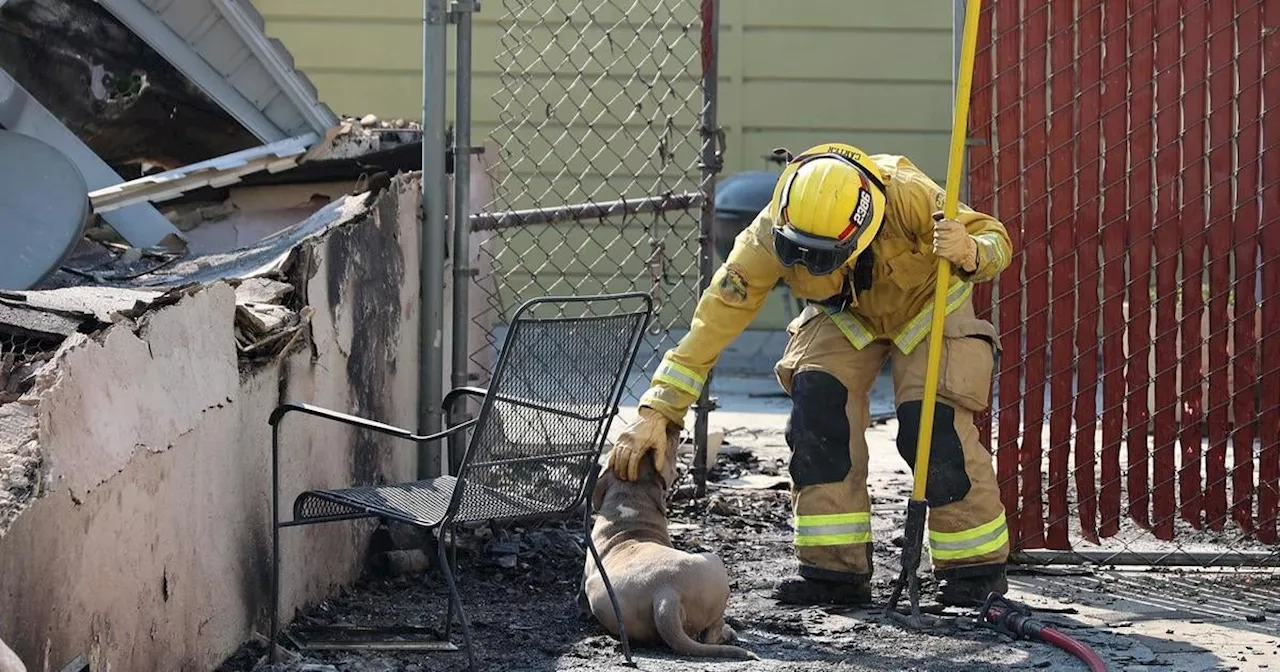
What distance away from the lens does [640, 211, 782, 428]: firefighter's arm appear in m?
5.12

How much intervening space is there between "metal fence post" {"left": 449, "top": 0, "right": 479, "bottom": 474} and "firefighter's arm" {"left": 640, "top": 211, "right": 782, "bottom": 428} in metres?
0.85

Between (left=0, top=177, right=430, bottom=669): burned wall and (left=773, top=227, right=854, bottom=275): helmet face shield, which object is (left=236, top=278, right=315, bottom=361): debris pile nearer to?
(left=0, top=177, right=430, bottom=669): burned wall

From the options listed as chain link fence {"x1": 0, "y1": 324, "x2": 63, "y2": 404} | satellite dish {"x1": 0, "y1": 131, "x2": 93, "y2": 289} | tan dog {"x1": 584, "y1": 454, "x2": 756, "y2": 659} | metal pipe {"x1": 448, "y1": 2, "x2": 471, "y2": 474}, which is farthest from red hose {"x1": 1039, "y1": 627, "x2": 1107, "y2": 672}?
satellite dish {"x1": 0, "y1": 131, "x2": 93, "y2": 289}

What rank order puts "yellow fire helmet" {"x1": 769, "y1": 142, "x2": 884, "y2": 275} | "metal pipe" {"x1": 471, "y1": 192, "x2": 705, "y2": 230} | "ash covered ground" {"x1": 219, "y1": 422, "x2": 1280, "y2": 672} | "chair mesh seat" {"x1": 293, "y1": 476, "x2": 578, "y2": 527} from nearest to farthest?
"chair mesh seat" {"x1": 293, "y1": 476, "x2": 578, "y2": 527}, "ash covered ground" {"x1": 219, "y1": 422, "x2": 1280, "y2": 672}, "yellow fire helmet" {"x1": 769, "y1": 142, "x2": 884, "y2": 275}, "metal pipe" {"x1": 471, "y1": 192, "x2": 705, "y2": 230}

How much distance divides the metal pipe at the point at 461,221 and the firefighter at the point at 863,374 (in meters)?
0.95

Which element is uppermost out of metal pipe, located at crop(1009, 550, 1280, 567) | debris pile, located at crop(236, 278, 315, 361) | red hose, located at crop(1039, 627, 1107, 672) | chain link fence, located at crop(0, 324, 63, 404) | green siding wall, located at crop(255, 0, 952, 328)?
green siding wall, located at crop(255, 0, 952, 328)

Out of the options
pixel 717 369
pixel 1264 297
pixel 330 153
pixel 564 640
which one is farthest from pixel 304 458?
pixel 717 369

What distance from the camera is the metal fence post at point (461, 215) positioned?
5.54 metres

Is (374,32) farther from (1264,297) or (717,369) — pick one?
(1264,297)

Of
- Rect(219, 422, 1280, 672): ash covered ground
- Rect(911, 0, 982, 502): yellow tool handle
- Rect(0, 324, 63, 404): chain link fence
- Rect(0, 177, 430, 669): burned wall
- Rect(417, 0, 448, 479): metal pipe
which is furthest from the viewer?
Rect(417, 0, 448, 479): metal pipe

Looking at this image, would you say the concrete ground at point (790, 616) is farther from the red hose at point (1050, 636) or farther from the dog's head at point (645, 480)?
the dog's head at point (645, 480)

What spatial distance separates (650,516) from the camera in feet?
16.2

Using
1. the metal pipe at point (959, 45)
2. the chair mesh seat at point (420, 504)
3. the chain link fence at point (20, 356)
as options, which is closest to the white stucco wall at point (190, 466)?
the chain link fence at point (20, 356)

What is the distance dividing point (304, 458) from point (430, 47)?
1.59 meters
